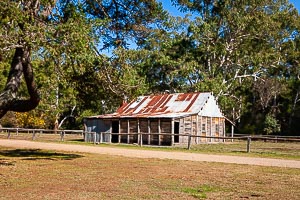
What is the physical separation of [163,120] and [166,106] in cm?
332

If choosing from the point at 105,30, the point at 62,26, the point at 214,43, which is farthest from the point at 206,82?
the point at 62,26

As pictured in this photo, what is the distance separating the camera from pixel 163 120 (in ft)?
117

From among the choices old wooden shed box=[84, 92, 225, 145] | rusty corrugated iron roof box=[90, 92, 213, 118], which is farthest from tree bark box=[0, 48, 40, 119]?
rusty corrugated iron roof box=[90, 92, 213, 118]

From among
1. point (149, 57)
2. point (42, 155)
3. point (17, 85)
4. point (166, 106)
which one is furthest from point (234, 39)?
point (17, 85)

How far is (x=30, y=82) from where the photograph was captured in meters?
13.2

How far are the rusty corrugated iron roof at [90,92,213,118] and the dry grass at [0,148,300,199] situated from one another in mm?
21010

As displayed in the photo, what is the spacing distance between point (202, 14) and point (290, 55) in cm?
1488

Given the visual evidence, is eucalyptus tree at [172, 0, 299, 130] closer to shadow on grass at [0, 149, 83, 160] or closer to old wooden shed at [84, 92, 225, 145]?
old wooden shed at [84, 92, 225, 145]

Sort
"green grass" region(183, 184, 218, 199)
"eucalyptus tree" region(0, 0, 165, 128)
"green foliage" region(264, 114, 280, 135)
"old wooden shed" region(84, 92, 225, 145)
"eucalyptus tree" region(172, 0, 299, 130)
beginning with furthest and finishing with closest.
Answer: "green foliage" region(264, 114, 280, 135)
"eucalyptus tree" region(172, 0, 299, 130)
"old wooden shed" region(84, 92, 225, 145)
"eucalyptus tree" region(0, 0, 165, 128)
"green grass" region(183, 184, 218, 199)

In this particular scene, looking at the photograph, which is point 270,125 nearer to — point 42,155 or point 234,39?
point 234,39

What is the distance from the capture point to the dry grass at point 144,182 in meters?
9.30

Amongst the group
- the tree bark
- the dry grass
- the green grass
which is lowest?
the dry grass

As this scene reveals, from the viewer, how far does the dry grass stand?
30.5 ft

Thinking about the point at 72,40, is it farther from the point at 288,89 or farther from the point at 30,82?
the point at 288,89
